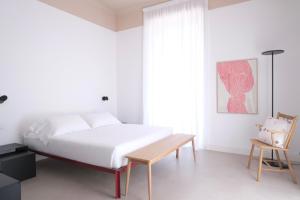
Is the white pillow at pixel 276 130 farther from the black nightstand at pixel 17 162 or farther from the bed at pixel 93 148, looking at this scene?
the black nightstand at pixel 17 162

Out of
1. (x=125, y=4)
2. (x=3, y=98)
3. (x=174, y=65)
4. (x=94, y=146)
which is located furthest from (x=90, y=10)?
(x=94, y=146)

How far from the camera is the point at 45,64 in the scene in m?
3.53

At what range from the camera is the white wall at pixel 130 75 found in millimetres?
4871

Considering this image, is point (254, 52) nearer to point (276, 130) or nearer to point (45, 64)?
point (276, 130)

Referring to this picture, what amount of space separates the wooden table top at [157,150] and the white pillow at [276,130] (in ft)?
3.48

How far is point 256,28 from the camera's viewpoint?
355 cm

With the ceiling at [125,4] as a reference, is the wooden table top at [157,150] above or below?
below

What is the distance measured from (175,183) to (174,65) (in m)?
2.53

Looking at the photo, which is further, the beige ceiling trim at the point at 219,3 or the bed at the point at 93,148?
the beige ceiling trim at the point at 219,3

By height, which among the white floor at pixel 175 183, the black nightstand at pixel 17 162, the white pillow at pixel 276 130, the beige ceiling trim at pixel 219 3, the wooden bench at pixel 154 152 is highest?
the beige ceiling trim at pixel 219 3

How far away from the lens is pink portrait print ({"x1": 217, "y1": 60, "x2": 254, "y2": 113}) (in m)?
3.65

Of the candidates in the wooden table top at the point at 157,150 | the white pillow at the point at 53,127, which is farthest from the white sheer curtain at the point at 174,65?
the white pillow at the point at 53,127

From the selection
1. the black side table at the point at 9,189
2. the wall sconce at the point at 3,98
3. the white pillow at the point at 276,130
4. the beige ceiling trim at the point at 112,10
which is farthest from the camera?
the beige ceiling trim at the point at 112,10

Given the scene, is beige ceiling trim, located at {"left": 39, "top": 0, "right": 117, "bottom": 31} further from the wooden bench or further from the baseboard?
the baseboard
